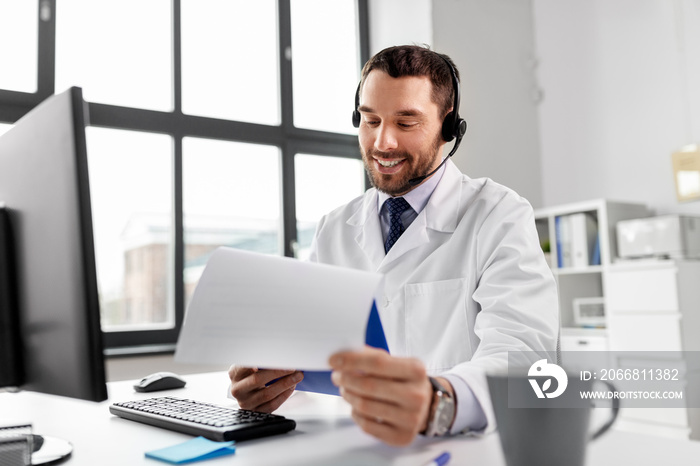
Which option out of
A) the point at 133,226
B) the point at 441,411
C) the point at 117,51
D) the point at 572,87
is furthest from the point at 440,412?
the point at 572,87

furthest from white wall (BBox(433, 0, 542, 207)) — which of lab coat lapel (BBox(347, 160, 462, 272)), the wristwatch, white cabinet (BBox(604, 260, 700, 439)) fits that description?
the wristwatch

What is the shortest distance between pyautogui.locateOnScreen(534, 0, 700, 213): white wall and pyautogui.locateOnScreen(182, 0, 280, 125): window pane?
181 cm

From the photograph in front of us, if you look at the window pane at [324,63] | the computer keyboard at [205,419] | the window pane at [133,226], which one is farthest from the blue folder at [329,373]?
the window pane at [324,63]

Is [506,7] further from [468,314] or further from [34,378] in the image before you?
[34,378]

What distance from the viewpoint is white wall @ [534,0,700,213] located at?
3.29 meters

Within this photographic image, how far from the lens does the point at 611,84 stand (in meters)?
3.66

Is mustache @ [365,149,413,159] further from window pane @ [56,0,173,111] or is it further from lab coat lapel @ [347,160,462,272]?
window pane @ [56,0,173,111]

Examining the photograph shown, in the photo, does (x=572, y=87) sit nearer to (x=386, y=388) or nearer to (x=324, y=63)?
(x=324, y=63)


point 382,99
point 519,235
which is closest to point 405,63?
point 382,99

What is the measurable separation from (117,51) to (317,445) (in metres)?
2.90

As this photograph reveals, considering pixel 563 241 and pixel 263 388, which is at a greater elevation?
pixel 563 241

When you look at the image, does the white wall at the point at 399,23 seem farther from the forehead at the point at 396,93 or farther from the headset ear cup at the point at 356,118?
the forehead at the point at 396,93

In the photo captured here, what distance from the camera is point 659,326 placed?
2.81m

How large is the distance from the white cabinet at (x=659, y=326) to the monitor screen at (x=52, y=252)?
2.71 meters
